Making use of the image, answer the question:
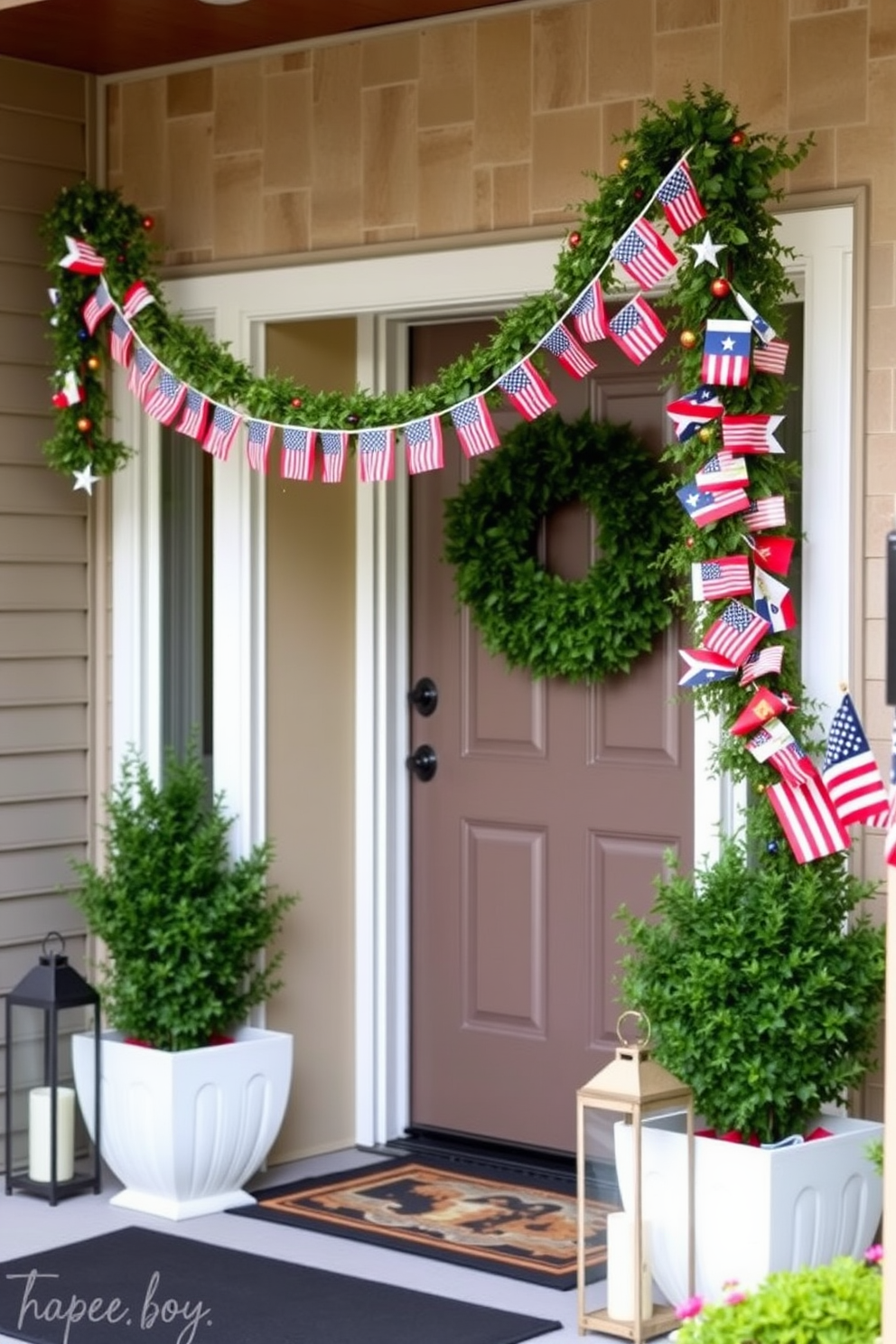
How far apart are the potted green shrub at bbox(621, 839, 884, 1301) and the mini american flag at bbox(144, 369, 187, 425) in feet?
5.50

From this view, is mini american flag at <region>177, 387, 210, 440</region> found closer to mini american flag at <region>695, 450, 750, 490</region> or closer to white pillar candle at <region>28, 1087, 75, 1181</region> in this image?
mini american flag at <region>695, 450, 750, 490</region>

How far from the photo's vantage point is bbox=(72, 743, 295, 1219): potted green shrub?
4.76 m

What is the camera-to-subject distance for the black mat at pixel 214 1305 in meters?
3.97

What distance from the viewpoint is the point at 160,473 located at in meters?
5.34

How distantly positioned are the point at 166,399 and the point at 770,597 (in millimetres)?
1588

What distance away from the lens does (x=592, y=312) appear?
419cm

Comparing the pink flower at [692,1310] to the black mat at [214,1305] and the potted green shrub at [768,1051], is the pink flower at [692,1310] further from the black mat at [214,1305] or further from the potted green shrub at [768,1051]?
the black mat at [214,1305]

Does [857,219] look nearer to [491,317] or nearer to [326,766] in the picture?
[491,317]

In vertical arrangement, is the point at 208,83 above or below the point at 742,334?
above

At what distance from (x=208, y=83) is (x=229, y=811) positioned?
176 cm

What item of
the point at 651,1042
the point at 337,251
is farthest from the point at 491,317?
the point at 651,1042

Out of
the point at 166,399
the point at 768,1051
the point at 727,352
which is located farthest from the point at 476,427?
the point at 768,1051

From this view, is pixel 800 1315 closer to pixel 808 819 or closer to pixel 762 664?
pixel 808 819

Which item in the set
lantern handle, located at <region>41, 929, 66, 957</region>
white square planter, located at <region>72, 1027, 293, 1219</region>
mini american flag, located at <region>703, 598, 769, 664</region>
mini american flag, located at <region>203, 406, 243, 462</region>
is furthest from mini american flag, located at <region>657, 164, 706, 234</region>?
lantern handle, located at <region>41, 929, 66, 957</region>
